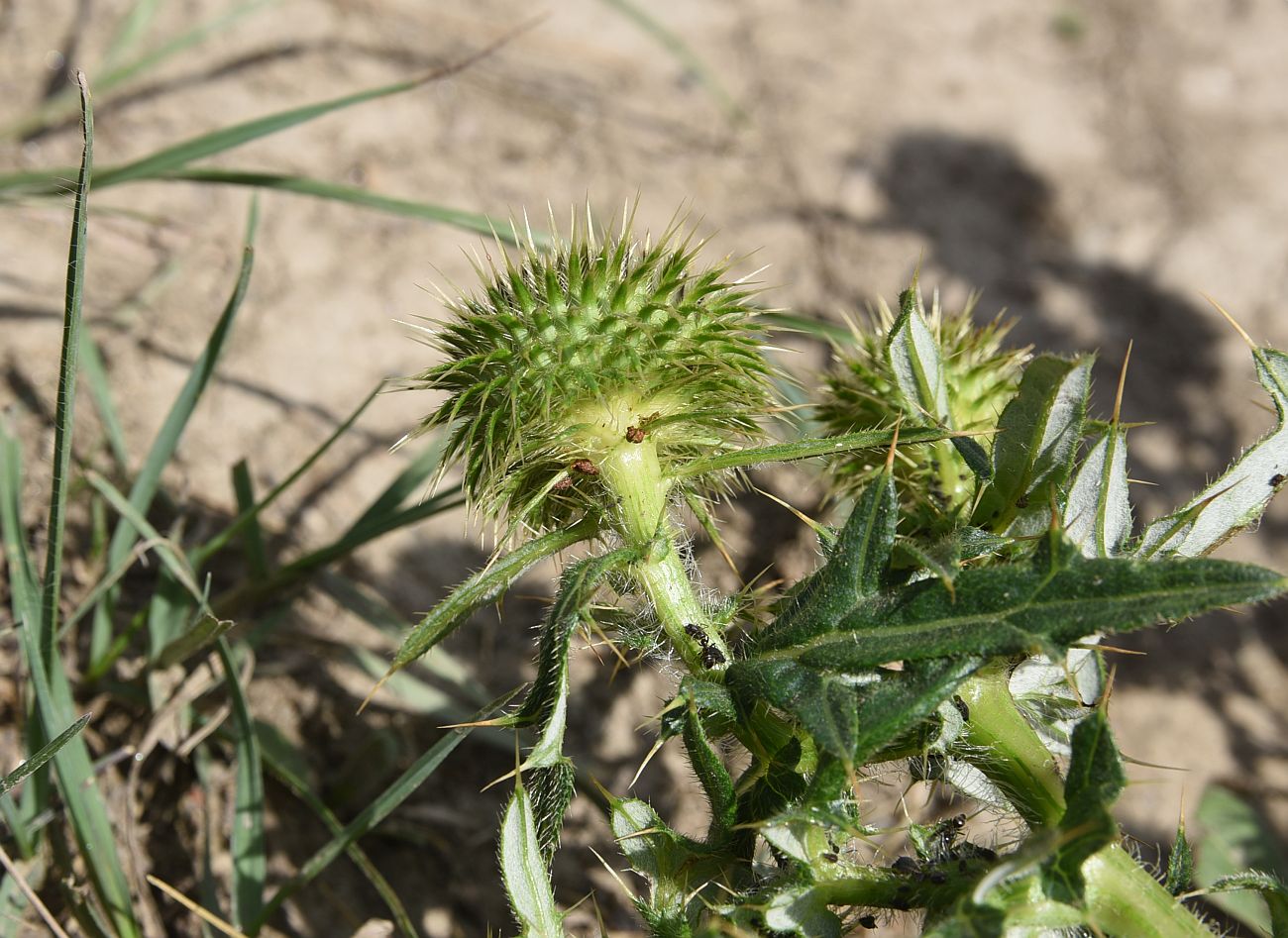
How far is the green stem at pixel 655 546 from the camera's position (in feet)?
5.79

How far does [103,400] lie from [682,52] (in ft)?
7.61

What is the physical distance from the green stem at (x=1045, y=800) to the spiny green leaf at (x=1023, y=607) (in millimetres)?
119

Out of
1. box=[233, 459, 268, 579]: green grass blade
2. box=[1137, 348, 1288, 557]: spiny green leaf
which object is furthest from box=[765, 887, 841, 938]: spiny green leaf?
box=[233, 459, 268, 579]: green grass blade

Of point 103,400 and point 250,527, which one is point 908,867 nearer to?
point 250,527

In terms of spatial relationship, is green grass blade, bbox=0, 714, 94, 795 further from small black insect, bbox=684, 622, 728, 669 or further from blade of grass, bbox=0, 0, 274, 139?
blade of grass, bbox=0, 0, 274, 139

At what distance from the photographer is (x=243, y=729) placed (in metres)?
2.30

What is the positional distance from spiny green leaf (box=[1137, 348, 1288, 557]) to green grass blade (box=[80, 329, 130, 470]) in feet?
7.67

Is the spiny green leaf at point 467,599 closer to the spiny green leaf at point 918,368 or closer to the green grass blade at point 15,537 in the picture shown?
the spiny green leaf at point 918,368

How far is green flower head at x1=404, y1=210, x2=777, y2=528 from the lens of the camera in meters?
1.78

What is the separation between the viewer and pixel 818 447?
1672 mm

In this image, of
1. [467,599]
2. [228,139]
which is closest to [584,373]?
[467,599]

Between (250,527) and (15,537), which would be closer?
(15,537)

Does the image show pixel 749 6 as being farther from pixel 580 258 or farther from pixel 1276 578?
pixel 1276 578

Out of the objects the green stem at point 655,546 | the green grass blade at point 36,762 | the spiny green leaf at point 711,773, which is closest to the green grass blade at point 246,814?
the green grass blade at point 36,762
